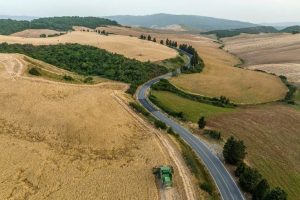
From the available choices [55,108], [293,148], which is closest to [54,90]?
[55,108]

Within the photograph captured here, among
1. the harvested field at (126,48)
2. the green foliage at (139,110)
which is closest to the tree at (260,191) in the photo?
the green foliage at (139,110)

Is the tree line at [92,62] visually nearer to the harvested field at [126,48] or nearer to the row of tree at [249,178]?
the harvested field at [126,48]

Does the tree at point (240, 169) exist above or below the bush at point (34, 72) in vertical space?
below

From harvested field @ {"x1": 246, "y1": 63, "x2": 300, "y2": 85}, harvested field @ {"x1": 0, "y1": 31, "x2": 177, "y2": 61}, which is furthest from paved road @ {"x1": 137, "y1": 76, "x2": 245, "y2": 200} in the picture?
harvested field @ {"x1": 246, "y1": 63, "x2": 300, "y2": 85}

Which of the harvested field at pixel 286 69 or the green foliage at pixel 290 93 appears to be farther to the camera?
the harvested field at pixel 286 69

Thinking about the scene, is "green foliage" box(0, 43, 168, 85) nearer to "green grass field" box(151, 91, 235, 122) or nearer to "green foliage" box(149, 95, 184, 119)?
"green grass field" box(151, 91, 235, 122)

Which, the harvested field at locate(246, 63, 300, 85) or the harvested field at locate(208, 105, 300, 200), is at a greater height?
the harvested field at locate(246, 63, 300, 85)

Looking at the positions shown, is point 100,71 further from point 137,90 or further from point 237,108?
point 237,108
